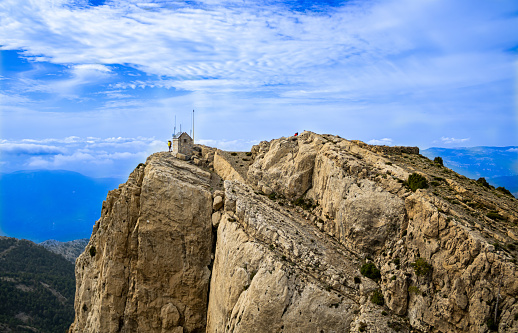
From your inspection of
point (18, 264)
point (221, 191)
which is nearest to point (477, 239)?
point (221, 191)

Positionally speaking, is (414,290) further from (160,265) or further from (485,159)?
(485,159)

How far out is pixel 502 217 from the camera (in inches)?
1432

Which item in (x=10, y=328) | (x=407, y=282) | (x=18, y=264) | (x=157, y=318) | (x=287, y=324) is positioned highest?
(x=407, y=282)

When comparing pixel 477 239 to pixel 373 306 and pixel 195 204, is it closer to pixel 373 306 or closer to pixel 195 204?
pixel 373 306

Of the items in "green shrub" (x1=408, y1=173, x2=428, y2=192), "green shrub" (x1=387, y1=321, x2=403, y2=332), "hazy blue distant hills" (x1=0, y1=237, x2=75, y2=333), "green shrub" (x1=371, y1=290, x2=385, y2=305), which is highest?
"green shrub" (x1=408, y1=173, x2=428, y2=192)

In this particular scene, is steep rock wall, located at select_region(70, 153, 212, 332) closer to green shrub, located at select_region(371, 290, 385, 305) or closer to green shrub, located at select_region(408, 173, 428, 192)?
green shrub, located at select_region(371, 290, 385, 305)

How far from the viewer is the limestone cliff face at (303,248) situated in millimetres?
33312

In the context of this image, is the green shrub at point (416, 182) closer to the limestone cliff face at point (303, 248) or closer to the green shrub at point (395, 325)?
the limestone cliff face at point (303, 248)

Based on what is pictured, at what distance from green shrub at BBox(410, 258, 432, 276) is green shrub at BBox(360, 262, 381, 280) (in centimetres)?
369

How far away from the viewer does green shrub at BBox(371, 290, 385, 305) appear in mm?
35906

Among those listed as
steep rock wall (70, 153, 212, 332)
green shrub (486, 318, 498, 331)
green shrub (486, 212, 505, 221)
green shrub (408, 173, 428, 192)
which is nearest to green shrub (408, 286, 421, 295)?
green shrub (486, 318, 498, 331)

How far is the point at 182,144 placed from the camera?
194 ft

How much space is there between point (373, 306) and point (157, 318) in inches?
970

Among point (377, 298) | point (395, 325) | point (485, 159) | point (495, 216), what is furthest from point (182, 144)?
point (485, 159)
